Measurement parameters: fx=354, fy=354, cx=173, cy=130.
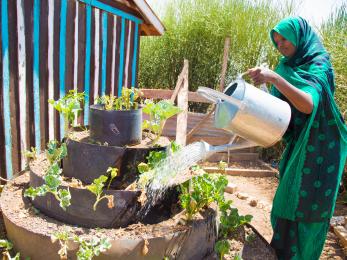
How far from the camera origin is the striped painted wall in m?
3.05

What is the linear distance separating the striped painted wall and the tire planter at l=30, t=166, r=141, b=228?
146 centimetres

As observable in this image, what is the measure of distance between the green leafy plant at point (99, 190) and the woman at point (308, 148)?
118 centimetres

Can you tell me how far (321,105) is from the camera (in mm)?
2127

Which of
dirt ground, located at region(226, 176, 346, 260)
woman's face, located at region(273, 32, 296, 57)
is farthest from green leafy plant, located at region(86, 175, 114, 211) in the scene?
dirt ground, located at region(226, 176, 346, 260)

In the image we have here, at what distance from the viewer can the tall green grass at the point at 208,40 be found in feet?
26.3

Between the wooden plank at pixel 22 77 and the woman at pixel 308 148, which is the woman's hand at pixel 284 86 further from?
the wooden plank at pixel 22 77

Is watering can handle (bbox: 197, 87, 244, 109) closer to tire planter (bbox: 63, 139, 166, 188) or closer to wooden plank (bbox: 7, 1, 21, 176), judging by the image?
tire planter (bbox: 63, 139, 166, 188)

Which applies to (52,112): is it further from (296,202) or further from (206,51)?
(206,51)

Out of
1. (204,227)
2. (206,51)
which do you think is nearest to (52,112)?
(204,227)

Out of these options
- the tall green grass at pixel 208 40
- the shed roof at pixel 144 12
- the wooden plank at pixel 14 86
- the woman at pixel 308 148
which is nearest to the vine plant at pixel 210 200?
the woman at pixel 308 148

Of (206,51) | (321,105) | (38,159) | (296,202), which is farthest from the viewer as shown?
(206,51)

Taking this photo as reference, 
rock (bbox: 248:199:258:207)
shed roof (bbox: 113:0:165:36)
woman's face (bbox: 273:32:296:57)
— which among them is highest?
shed roof (bbox: 113:0:165:36)

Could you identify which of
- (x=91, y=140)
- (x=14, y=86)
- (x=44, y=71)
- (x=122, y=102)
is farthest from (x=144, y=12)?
(x=91, y=140)

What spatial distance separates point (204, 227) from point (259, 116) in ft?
2.30
